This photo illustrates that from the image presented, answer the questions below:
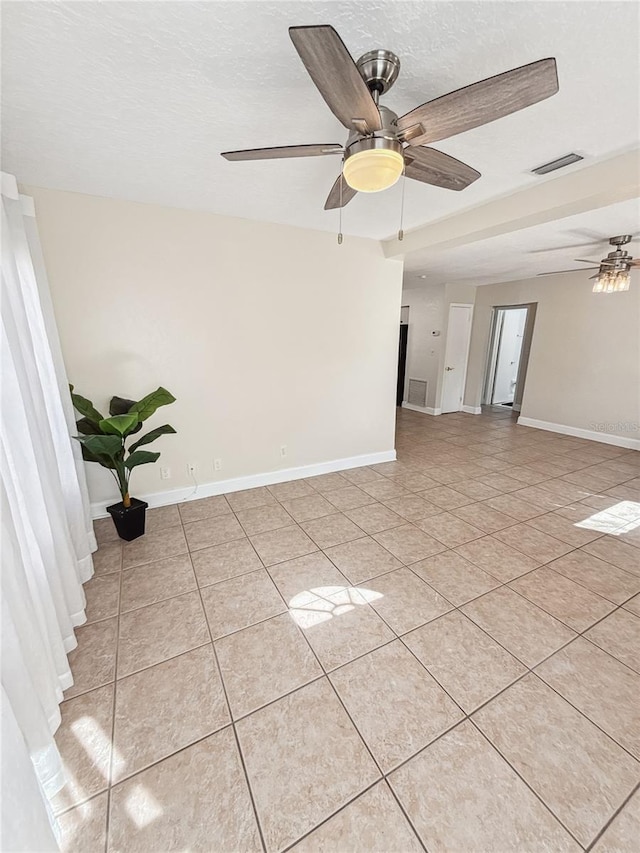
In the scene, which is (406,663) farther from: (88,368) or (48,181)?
(48,181)

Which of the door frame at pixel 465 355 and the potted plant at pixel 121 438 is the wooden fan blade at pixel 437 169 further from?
the door frame at pixel 465 355

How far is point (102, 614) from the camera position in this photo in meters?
1.99

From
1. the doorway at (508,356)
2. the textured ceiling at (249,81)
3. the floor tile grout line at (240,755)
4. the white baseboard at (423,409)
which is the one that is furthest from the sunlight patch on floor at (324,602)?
the doorway at (508,356)

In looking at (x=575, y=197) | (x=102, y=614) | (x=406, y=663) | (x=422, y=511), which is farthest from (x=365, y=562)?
(x=575, y=197)

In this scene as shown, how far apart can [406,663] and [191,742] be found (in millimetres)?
1007

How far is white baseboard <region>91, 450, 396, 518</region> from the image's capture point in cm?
315

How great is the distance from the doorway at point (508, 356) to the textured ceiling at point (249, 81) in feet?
17.0

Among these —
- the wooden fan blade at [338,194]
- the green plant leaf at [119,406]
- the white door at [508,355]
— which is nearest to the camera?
the wooden fan blade at [338,194]

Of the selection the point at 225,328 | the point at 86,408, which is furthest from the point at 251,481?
the point at 86,408

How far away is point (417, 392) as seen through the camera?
7113mm

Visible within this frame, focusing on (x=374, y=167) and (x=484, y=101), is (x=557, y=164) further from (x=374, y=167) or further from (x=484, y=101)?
(x=374, y=167)

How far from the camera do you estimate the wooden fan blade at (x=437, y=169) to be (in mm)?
1466

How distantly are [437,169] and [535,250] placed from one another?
2944 millimetres

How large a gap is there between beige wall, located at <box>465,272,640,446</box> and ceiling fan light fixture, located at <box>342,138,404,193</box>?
534 centimetres
